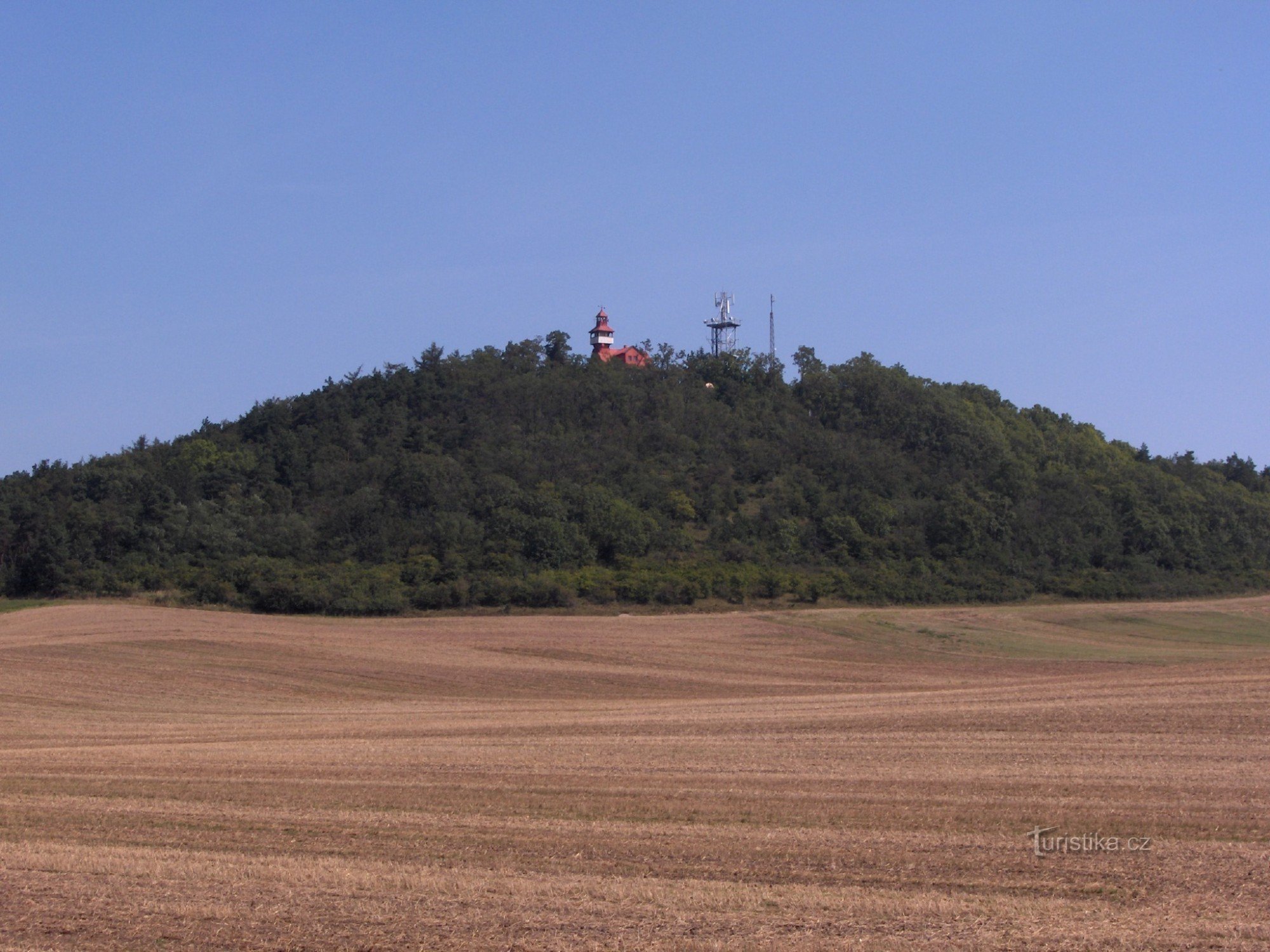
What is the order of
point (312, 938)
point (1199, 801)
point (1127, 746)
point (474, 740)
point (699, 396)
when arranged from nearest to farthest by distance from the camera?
point (312, 938) → point (1199, 801) → point (1127, 746) → point (474, 740) → point (699, 396)

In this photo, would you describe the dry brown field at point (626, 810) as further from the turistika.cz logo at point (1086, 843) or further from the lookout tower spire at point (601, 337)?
the lookout tower spire at point (601, 337)

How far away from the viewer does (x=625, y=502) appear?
5641 cm

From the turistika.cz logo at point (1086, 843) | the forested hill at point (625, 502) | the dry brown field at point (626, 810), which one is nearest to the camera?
the dry brown field at point (626, 810)

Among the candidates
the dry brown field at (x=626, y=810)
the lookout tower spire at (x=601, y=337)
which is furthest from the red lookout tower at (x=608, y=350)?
the dry brown field at (x=626, y=810)

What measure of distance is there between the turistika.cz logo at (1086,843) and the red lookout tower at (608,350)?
243 feet

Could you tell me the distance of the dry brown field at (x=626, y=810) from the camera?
7.98 m

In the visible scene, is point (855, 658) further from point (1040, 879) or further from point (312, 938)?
point (312, 938)

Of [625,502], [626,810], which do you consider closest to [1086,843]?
[626,810]

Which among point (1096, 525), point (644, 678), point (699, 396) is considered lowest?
point (644, 678)

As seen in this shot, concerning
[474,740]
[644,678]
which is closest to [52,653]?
[644,678]

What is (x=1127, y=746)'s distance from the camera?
49.9 ft

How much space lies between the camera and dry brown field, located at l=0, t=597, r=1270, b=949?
7977 millimetres

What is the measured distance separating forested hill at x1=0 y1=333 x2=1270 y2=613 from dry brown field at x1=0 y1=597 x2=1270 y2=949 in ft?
64.3

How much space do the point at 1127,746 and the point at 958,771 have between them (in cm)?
302
